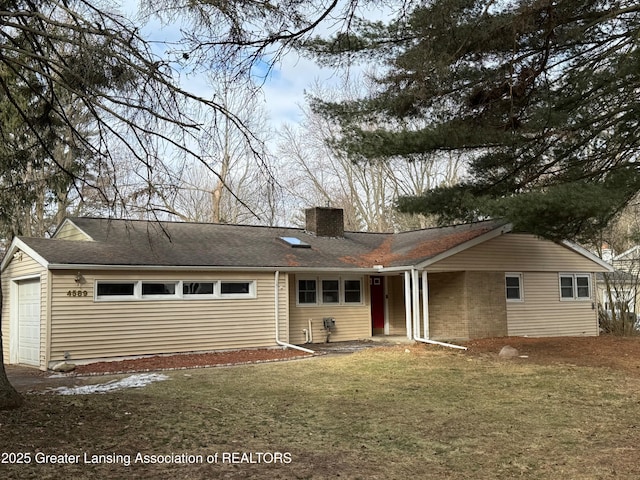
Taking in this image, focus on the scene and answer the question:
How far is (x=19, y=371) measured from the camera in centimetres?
1300

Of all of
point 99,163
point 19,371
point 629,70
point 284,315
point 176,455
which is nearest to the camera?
point 176,455

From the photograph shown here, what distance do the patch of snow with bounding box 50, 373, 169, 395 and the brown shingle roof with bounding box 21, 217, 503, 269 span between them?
3.15 m

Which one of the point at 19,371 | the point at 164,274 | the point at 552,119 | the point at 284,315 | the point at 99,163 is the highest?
the point at 552,119

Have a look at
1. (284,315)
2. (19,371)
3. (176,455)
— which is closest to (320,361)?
(284,315)

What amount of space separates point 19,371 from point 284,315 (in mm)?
6550

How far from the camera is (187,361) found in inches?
520

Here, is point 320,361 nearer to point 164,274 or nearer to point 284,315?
point 284,315

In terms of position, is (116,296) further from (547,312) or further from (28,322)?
(547,312)

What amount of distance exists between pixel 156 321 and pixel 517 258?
11.1 meters

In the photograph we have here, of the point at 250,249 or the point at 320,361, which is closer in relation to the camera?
the point at 320,361

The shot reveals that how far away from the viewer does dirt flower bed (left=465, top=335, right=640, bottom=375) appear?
476 inches

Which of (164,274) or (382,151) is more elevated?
(382,151)

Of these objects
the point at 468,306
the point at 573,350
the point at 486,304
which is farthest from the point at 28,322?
the point at 573,350

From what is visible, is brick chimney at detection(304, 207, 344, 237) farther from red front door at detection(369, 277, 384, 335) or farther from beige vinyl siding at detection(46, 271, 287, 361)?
beige vinyl siding at detection(46, 271, 287, 361)
